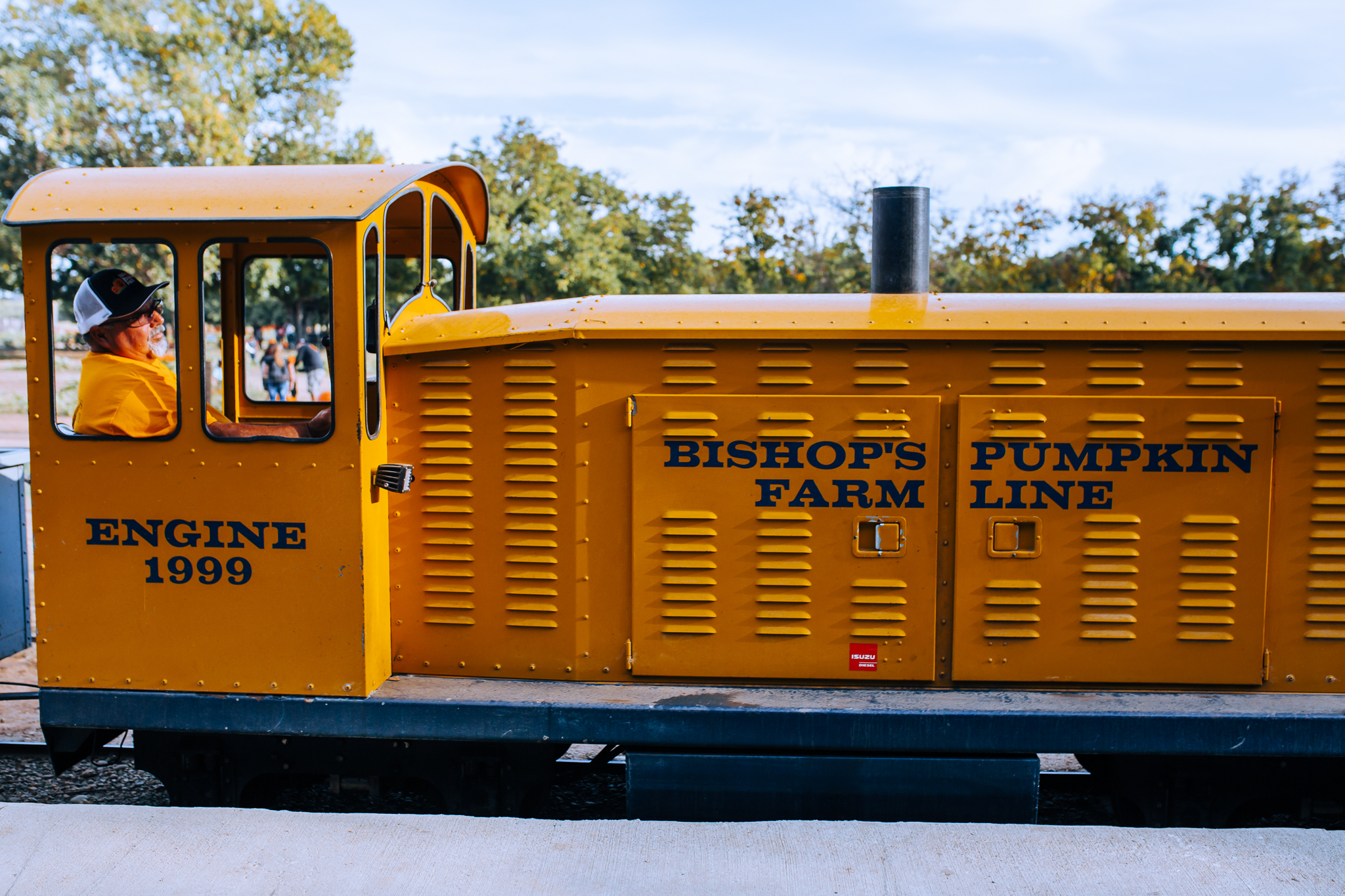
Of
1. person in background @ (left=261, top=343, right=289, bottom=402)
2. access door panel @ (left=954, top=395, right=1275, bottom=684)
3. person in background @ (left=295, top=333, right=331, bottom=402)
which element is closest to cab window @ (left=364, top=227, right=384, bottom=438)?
access door panel @ (left=954, top=395, right=1275, bottom=684)

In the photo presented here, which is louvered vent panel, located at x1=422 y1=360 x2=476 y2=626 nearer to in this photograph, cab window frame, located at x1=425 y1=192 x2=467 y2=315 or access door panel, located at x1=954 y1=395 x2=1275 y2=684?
cab window frame, located at x1=425 y1=192 x2=467 y2=315

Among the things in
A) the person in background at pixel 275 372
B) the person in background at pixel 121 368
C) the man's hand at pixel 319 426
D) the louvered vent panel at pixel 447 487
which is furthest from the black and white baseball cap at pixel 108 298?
the person in background at pixel 275 372

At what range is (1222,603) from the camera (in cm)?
365

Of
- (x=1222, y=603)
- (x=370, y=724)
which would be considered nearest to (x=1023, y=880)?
(x=1222, y=603)

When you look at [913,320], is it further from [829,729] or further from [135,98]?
[135,98]

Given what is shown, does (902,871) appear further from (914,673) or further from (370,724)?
(370,724)

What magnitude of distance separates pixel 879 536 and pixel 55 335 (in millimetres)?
3218

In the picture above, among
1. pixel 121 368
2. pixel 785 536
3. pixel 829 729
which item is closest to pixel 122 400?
pixel 121 368

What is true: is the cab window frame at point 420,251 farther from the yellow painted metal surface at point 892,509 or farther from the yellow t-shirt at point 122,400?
the yellow t-shirt at point 122,400

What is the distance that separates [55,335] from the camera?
3459mm

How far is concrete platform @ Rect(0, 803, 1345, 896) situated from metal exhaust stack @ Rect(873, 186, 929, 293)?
221 cm

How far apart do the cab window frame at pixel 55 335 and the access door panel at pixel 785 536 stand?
170 centimetres

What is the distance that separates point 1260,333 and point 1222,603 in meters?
1.06

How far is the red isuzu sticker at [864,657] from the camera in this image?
3.72 m
